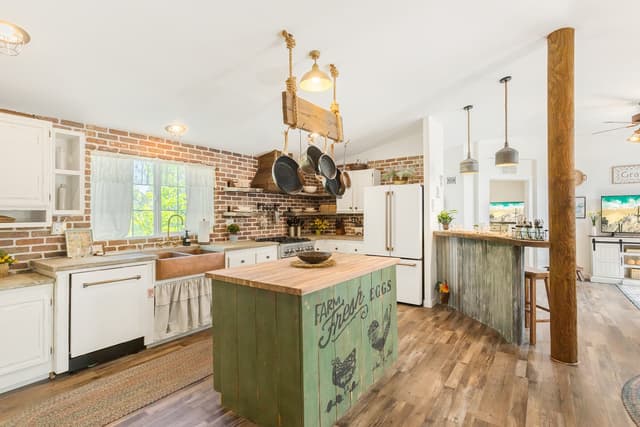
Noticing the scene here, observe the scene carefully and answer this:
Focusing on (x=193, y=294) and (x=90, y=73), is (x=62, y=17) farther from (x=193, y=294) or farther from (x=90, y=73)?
(x=193, y=294)

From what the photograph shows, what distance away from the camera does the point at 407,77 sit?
3244 mm

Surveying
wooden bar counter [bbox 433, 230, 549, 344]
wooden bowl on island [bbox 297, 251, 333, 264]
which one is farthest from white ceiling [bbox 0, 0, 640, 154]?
wooden bar counter [bbox 433, 230, 549, 344]

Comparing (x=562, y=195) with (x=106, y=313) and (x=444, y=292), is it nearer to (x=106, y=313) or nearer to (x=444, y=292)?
(x=444, y=292)

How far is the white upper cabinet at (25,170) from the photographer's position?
242cm

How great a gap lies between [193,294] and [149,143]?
1.79 meters

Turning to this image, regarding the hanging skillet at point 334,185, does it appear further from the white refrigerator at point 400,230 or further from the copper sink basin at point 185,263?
the white refrigerator at point 400,230

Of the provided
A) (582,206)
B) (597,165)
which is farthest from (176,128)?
(597,165)

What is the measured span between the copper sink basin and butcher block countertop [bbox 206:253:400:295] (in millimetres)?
1275

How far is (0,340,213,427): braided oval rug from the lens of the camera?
2.00 m

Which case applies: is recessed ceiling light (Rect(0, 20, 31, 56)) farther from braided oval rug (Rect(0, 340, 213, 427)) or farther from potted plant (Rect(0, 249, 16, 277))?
braided oval rug (Rect(0, 340, 213, 427))

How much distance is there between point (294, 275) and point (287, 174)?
84 centimetres

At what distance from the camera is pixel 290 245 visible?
4.57 meters

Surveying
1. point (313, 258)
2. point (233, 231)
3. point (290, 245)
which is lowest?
point (290, 245)

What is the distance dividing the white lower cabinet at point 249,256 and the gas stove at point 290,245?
0.42 feet
